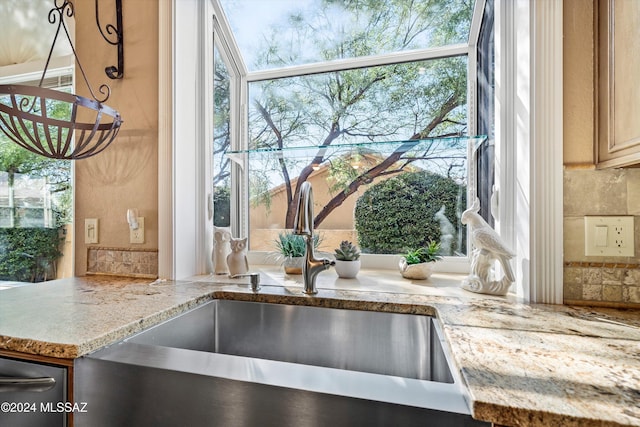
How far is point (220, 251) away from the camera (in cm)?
134

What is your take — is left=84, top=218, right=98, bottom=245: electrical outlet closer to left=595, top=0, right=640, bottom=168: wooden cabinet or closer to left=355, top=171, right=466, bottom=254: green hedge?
left=355, top=171, right=466, bottom=254: green hedge

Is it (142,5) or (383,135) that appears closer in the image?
(142,5)

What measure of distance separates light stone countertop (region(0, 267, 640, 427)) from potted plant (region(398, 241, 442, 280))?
0.04 meters

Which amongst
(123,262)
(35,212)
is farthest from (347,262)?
(35,212)

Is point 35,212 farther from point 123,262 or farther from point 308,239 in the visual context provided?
point 308,239

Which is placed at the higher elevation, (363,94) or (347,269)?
(363,94)

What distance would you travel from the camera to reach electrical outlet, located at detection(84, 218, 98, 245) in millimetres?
1350

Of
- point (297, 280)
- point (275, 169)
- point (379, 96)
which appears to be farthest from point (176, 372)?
point (379, 96)

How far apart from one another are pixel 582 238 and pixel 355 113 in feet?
3.23

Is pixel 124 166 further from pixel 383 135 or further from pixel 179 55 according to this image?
pixel 383 135

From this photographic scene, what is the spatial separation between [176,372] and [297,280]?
0.67 m

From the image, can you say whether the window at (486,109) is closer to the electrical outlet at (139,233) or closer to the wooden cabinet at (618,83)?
the wooden cabinet at (618,83)

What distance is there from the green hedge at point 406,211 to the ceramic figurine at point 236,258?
0.53 metres

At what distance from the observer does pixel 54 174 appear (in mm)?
1595
